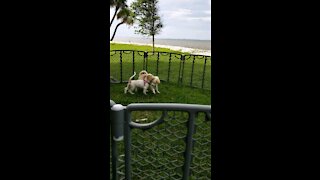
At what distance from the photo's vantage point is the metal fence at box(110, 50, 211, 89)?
12.3 feet

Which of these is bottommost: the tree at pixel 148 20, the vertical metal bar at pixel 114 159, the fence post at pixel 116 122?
the vertical metal bar at pixel 114 159

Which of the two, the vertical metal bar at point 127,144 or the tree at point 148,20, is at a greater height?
the tree at point 148,20

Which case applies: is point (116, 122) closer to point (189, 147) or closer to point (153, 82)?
point (189, 147)

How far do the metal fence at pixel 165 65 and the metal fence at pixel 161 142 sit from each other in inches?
110

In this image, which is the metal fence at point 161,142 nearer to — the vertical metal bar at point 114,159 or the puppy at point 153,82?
the vertical metal bar at point 114,159

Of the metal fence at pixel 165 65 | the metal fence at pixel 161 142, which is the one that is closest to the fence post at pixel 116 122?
the metal fence at pixel 161 142

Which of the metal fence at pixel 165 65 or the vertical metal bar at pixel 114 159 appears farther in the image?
the metal fence at pixel 165 65

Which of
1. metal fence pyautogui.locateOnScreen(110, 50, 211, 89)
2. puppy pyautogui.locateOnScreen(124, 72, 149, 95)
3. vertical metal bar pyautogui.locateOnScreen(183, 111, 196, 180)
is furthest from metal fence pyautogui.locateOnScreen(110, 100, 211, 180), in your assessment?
metal fence pyautogui.locateOnScreen(110, 50, 211, 89)

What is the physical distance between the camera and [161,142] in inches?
34.6

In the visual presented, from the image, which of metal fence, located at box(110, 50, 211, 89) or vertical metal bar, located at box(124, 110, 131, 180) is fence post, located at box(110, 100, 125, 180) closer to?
vertical metal bar, located at box(124, 110, 131, 180)

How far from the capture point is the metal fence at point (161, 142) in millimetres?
768

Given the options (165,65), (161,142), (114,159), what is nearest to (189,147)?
(161,142)
